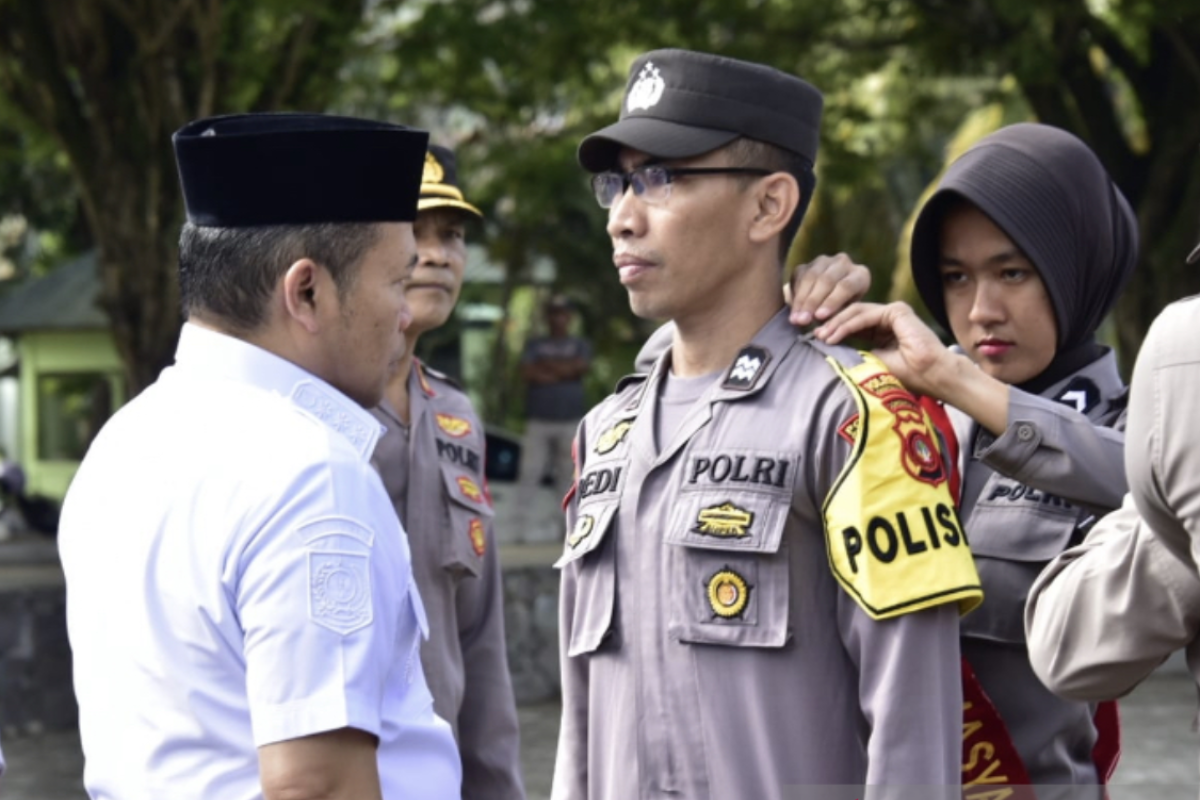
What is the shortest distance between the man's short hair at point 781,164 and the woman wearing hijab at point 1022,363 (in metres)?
0.25

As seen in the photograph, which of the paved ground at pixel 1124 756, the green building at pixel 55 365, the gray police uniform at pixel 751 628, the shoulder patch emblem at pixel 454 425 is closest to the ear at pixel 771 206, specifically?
the gray police uniform at pixel 751 628

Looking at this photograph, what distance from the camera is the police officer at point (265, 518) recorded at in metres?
2.30

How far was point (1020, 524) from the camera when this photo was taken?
10.7 feet

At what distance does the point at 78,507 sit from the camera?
2592 millimetres

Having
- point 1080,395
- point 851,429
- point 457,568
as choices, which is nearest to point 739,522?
point 851,429

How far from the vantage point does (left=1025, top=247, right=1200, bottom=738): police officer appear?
214 cm

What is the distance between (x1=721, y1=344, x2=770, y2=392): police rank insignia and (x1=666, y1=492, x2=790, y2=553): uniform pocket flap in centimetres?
20

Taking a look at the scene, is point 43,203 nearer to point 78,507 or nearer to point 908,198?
point 908,198

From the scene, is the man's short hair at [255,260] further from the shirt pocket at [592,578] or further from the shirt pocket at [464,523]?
the shirt pocket at [464,523]

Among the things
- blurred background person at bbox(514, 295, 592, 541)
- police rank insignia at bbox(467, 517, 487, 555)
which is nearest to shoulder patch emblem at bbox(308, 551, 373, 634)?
police rank insignia at bbox(467, 517, 487, 555)

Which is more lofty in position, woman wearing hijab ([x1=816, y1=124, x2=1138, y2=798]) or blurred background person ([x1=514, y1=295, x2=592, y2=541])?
woman wearing hijab ([x1=816, y1=124, x2=1138, y2=798])

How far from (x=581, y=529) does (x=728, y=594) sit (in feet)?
1.24

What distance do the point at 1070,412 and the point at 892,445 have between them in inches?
15.8

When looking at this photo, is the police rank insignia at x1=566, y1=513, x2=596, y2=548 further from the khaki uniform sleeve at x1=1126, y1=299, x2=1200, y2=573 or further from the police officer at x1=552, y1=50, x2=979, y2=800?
the khaki uniform sleeve at x1=1126, y1=299, x2=1200, y2=573
